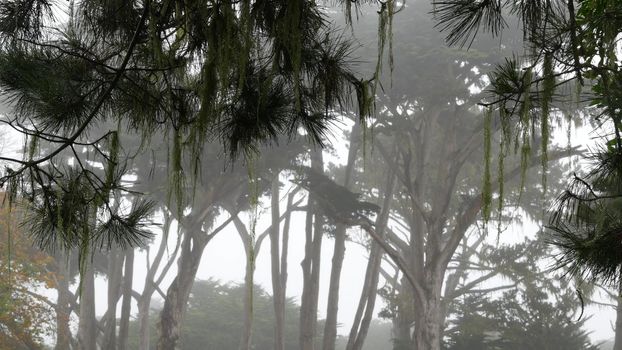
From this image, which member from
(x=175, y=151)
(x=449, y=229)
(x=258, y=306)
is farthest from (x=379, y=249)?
(x=175, y=151)

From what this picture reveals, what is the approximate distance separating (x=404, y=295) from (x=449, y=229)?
13.0ft

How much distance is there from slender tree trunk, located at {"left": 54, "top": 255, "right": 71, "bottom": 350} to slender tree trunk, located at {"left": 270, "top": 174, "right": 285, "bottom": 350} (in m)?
5.39

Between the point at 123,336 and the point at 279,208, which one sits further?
the point at 279,208

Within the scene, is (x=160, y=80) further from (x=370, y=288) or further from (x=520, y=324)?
(x=520, y=324)

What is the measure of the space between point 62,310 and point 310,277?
283 inches

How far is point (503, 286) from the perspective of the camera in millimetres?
17562

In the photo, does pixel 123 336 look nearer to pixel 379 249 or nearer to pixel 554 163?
pixel 379 249

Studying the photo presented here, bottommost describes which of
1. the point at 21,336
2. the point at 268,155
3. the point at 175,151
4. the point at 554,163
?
the point at 175,151

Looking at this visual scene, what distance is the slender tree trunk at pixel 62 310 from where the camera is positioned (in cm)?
1739

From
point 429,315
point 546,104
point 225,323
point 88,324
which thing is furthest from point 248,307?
point 225,323

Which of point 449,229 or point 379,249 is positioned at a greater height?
point 449,229

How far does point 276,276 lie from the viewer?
17.5m

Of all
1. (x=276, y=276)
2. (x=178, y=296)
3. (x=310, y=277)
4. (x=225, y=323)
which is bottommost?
(x=178, y=296)

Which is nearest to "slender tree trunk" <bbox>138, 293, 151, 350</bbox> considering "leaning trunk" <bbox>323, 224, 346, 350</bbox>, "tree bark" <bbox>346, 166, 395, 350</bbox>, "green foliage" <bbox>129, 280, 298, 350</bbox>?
"green foliage" <bbox>129, 280, 298, 350</bbox>
